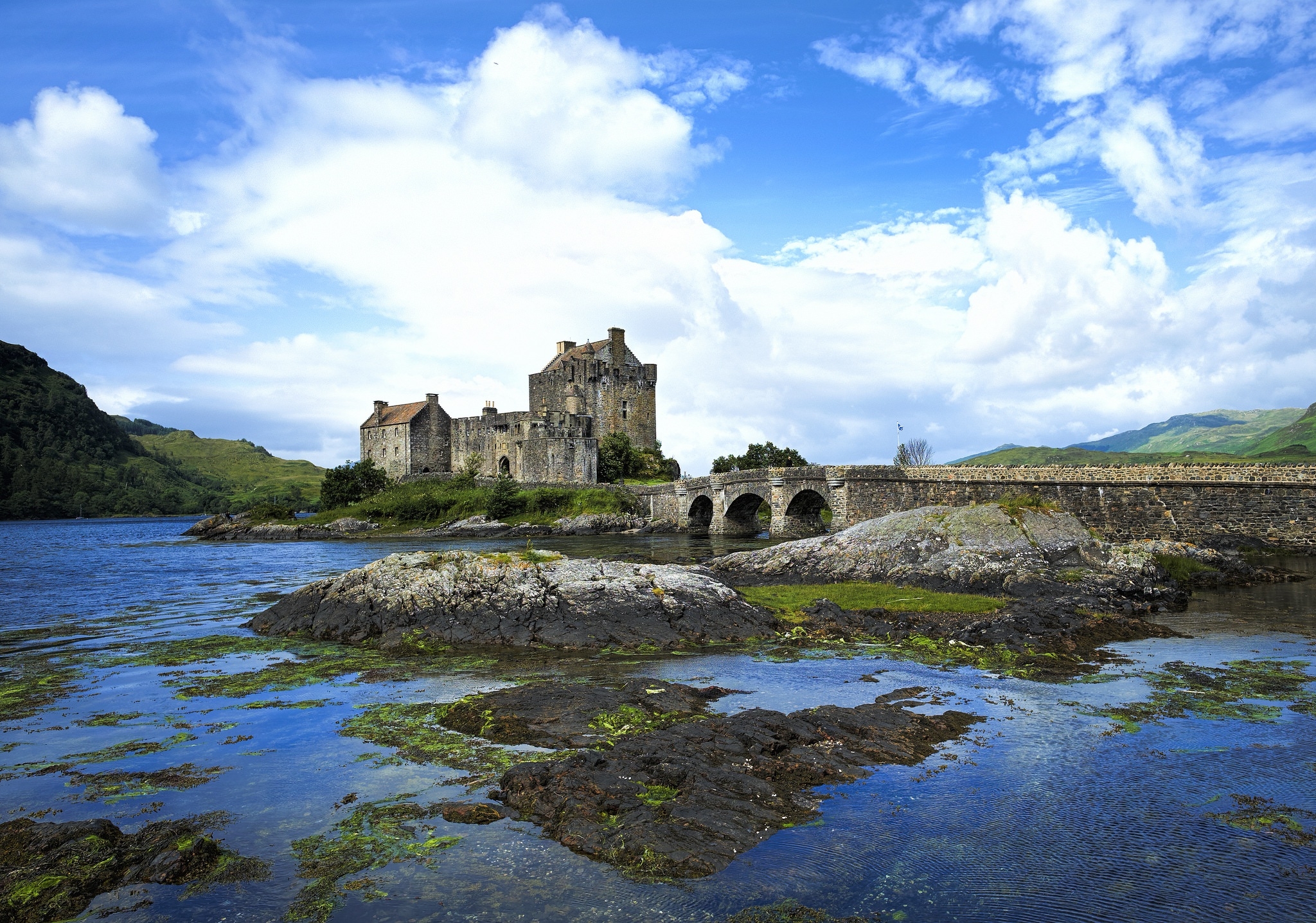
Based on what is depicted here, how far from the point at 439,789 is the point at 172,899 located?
A: 2.74 metres

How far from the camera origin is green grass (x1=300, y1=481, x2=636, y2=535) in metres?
67.1

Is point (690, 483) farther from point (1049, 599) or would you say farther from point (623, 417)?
point (1049, 599)

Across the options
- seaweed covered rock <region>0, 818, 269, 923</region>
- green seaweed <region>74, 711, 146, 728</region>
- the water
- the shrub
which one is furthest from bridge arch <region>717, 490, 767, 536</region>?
seaweed covered rock <region>0, 818, 269, 923</region>

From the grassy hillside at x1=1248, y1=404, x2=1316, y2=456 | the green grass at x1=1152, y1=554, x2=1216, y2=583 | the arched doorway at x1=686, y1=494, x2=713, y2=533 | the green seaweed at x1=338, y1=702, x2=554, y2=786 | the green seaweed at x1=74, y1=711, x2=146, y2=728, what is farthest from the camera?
the grassy hillside at x1=1248, y1=404, x2=1316, y2=456

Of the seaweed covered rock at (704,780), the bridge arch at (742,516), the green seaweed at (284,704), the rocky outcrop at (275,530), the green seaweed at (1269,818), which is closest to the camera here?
the seaweed covered rock at (704,780)

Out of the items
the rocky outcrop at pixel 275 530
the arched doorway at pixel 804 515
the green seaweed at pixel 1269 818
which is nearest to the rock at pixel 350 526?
the rocky outcrop at pixel 275 530

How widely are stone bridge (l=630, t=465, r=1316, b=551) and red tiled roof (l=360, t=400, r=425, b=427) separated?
56.4 metres

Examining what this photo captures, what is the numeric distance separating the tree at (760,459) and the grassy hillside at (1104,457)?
70.0 feet

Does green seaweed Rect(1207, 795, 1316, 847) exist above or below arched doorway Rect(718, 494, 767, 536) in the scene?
below

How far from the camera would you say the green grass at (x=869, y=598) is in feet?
64.7

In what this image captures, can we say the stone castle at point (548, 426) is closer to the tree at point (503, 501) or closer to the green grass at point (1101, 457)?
the tree at point (503, 501)

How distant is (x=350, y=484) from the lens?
3214 inches

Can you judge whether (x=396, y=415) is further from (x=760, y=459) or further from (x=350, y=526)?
(x=760, y=459)

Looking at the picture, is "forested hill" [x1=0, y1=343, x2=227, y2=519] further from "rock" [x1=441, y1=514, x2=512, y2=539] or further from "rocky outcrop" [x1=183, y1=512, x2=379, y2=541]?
"rock" [x1=441, y1=514, x2=512, y2=539]
